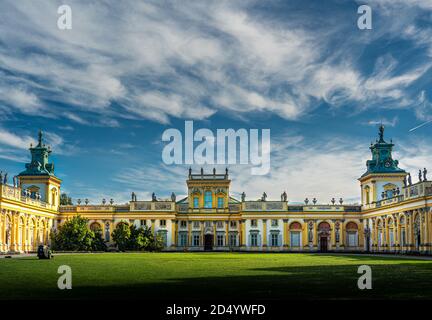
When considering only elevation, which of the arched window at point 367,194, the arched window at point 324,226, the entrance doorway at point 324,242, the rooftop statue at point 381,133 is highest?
the rooftop statue at point 381,133

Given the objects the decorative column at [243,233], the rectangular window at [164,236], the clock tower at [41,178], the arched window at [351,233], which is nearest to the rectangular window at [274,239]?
the decorative column at [243,233]

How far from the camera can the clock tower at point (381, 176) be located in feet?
229

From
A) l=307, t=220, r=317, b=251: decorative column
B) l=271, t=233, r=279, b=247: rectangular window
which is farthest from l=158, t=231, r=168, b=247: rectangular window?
l=307, t=220, r=317, b=251: decorative column

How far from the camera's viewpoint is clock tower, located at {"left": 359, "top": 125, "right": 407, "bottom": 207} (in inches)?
2746

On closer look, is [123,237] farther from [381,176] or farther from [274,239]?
[381,176]

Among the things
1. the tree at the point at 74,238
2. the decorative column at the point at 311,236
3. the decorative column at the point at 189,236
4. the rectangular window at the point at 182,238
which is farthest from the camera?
the rectangular window at the point at 182,238

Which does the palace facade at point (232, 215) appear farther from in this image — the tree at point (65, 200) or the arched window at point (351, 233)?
the tree at point (65, 200)

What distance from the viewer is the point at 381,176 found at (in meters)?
70.1

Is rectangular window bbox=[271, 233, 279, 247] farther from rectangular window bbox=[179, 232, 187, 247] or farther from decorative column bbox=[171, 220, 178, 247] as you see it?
decorative column bbox=[171, 220, 178, 247]

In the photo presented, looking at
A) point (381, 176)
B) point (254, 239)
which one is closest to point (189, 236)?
point (254, 239)
